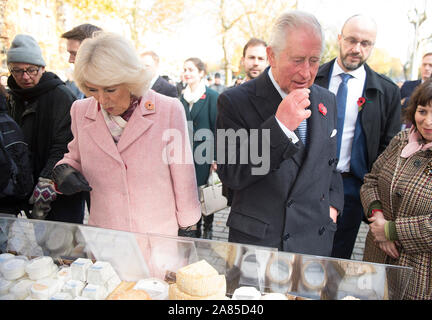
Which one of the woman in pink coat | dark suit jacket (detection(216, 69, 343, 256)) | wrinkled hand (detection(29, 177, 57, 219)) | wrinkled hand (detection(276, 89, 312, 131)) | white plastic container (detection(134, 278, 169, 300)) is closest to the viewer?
white plastic container (detection(134, 278, 169, 300))

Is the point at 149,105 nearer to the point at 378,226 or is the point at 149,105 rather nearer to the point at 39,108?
the point at 39,108

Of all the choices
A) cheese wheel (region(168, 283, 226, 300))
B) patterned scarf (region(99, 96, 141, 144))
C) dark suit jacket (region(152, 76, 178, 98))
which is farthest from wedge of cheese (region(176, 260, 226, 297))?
dark suit jacket (region(152, 76, 178, 98))

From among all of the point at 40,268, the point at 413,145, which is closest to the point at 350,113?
the point at 413,145

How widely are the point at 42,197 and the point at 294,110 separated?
2068 mm

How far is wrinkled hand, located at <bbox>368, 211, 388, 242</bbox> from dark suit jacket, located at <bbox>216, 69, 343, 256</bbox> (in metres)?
0.61

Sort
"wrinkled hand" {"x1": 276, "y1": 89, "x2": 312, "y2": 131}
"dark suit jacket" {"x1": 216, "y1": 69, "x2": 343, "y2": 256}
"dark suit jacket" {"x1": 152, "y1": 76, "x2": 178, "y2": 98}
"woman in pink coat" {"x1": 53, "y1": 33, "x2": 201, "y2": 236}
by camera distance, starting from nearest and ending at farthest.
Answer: "wrinkled hand" {"x1": 276, "y1": 89, "x2": 312, "y2": 131} → "dark suit jacket" {"x1": 216, "y1": 69, "x2": 343, "y2": 256} → "woman in pink coat" {"x1": 53, "y1": 33, "x2": 201, "y2": 236} → "dark suit jacket" {"x1": 152, "y1": 76, "x2": 178, "y2": 98}

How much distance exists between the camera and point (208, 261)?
1.45 meters

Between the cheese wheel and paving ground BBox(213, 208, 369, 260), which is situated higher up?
the cheese wheel

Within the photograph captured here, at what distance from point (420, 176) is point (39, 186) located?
9.03 ft

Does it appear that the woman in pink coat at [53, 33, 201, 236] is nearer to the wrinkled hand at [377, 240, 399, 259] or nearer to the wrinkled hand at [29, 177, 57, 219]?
the wrinkled hand at [29, 177, 57, 219]

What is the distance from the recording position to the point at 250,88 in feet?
6.33

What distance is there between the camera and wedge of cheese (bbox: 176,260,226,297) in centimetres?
129

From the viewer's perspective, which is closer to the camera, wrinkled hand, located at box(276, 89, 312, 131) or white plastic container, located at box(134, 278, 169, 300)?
white plastic container, located at box(134, 278, 169, 300)
